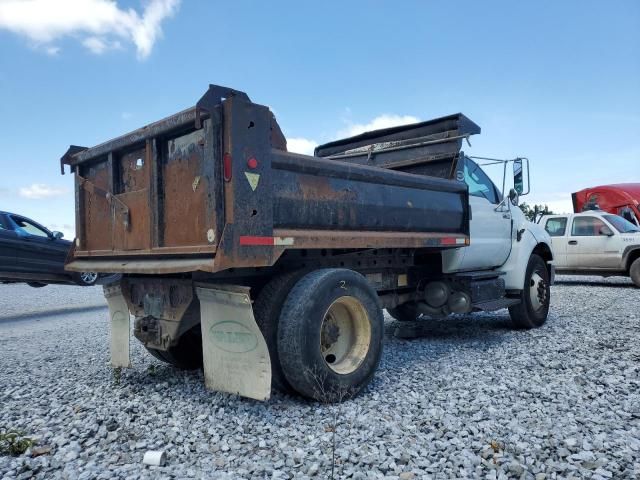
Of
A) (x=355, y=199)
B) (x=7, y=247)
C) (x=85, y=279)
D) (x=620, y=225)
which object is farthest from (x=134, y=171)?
(x=620, y=225)

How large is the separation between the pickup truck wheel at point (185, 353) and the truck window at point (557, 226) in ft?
39.0

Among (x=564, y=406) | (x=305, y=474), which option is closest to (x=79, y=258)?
(x=305, y=474)

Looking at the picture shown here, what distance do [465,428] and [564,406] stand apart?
94 cm

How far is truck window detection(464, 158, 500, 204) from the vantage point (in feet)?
20.4

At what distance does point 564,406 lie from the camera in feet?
12.1

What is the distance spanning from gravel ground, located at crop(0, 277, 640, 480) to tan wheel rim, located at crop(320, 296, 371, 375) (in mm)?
310

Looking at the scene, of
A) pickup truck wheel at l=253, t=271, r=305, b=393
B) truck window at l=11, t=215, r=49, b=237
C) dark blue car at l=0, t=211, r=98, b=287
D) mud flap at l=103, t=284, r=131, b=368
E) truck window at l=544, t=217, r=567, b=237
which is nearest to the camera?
pickup truck wheel at l=253, t=271, r=305, b=393

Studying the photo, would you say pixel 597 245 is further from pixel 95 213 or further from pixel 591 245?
pixel 95 213

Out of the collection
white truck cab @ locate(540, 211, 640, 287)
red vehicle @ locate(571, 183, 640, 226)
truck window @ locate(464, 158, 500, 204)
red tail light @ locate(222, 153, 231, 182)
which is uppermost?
red vehicle @ locate(571, 183, 640, 226)

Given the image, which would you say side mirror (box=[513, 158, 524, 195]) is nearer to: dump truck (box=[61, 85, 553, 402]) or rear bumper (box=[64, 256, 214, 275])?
dump truck (box=[61, 85, 553, 402])

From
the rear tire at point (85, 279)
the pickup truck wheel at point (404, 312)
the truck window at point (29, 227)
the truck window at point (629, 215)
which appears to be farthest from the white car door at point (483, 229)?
the truck window at point (629, 215)

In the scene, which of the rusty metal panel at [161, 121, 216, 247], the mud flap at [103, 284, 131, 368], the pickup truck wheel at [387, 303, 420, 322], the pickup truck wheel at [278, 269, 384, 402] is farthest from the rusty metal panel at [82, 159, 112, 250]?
the pickup truck wheel at [387, 303, 420, 322]

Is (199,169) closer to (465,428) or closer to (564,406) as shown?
(465,428)

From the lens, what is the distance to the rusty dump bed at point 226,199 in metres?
3.50
